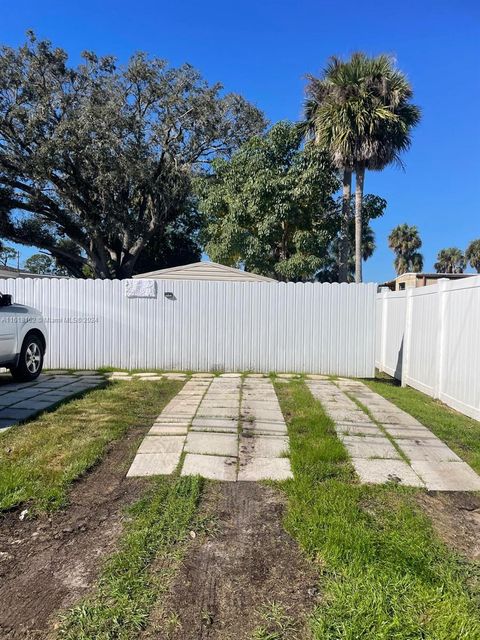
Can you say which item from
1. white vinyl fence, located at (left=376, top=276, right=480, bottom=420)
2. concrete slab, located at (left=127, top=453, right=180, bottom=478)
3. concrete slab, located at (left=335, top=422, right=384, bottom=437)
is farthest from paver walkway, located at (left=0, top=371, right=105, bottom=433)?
white vinyl fence, located at (left=376, top=276, right=480, bottom=420)

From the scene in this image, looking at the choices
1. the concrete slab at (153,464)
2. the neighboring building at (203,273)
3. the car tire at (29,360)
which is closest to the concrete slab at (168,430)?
the concrete slab at (153,464)

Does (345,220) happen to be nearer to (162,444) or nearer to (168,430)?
(168,430)

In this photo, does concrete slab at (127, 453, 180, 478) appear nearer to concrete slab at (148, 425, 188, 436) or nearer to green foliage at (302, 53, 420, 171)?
concrete slab at (148, 425, 188, 436)

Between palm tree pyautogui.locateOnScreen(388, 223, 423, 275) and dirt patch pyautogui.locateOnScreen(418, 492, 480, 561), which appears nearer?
dirt patch pyautogui.locateOnScreen(418, 492, 480, 561)

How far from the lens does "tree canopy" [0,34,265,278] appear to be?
18.2m

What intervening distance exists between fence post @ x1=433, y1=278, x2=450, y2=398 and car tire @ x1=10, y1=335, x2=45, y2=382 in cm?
624

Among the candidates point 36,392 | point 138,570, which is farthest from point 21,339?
point 138,570

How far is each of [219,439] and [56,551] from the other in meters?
2.01

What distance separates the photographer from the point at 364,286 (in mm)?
8398

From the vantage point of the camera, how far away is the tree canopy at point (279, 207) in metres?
14.1

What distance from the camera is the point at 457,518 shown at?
2.75m

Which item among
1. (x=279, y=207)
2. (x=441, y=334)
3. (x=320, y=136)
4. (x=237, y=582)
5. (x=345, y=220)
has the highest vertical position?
(x=320, y=136)

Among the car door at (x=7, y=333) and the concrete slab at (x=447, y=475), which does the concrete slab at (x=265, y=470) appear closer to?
the concrete slab at (x=447, y=475)

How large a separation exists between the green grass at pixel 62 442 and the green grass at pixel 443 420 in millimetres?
3087
